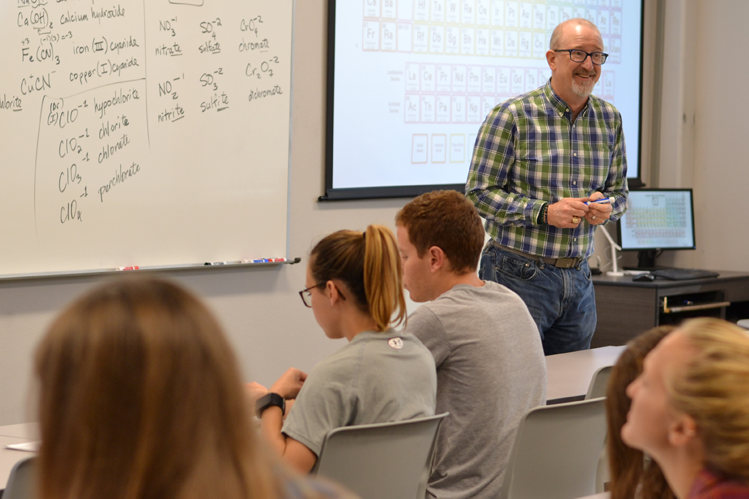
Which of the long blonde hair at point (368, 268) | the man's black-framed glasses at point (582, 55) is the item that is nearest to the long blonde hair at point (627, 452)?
the long blonde hair at point (368, 268)

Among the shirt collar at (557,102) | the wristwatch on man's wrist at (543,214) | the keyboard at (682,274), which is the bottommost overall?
the keyboard at (682,274)

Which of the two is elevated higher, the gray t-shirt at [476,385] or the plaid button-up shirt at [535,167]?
the plaid button-up shirt at [535,167]

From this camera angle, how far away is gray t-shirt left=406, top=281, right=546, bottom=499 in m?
1.98

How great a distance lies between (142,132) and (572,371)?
6.42 ft

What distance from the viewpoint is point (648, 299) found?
175 inches

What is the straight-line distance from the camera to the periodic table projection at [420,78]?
3.98 meters

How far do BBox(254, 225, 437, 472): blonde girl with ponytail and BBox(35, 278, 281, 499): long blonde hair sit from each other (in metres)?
0.94

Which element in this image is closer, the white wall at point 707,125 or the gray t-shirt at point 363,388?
the gray t-shirt at point 363,388

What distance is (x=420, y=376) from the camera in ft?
5.84

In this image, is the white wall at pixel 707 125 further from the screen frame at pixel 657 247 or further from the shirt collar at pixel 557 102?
the shirt collar at pixel 557 102

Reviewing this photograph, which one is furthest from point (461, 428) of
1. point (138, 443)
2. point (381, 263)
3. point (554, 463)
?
point (138, 443)

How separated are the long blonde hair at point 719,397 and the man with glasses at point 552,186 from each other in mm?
1990

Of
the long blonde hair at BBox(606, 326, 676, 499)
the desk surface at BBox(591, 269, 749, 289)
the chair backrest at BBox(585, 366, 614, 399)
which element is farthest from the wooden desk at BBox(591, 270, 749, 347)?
the long blonde hair at BBox(606, 326, 676, 499)

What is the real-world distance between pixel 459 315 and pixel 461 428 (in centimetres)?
28
